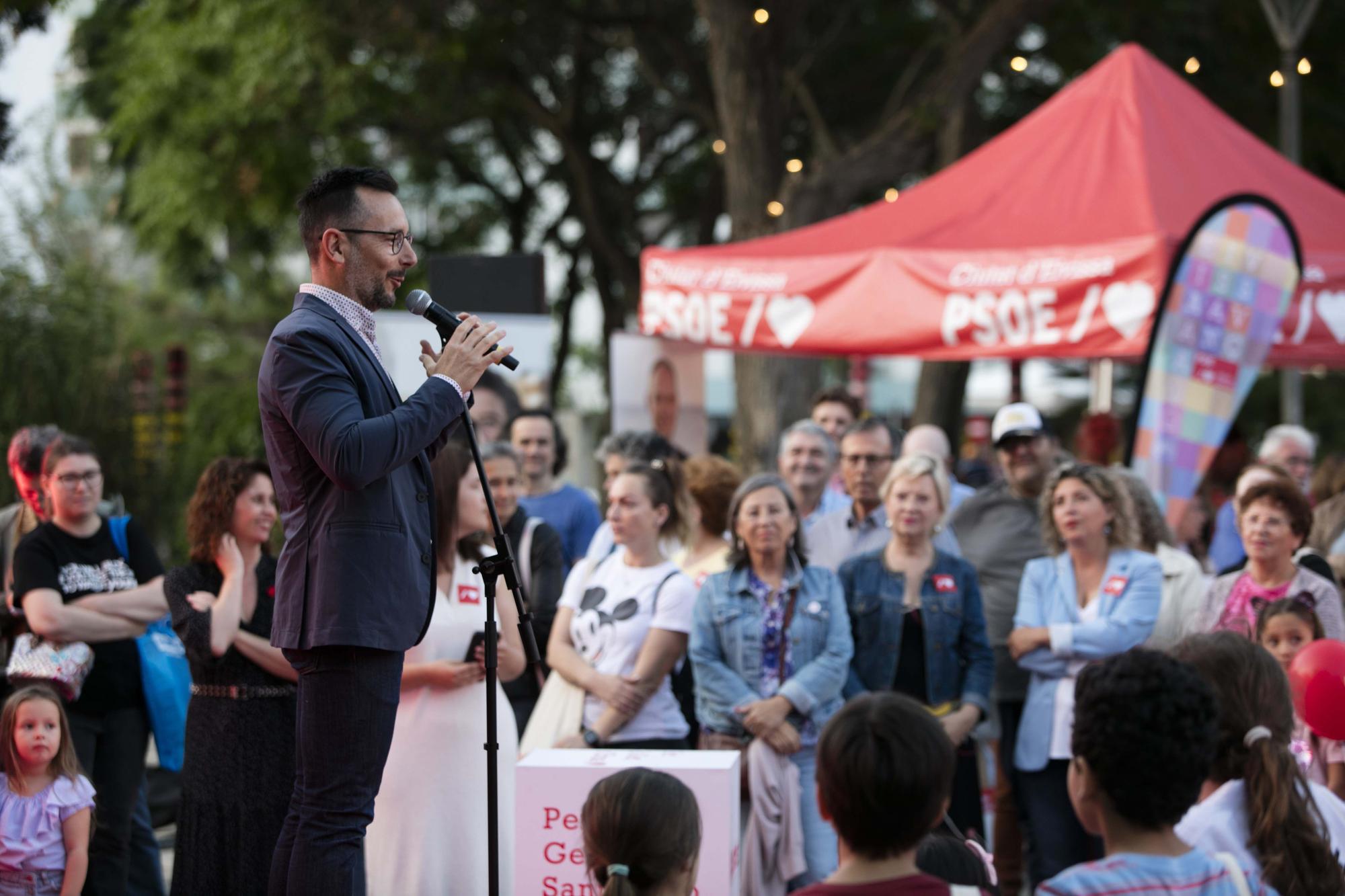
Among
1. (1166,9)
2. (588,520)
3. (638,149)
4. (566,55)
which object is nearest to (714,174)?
(638,149)

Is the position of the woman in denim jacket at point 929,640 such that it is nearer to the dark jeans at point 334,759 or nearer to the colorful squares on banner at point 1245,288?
the colorful squares on banner at point 1245,288

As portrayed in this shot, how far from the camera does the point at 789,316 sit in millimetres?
6938

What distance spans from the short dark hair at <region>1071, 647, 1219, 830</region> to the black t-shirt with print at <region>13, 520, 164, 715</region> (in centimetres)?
367

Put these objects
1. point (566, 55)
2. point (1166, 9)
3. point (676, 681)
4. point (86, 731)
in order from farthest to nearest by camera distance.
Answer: point (566, 55)
point (1166, 9)
point (676, 681)
point (86, 731)

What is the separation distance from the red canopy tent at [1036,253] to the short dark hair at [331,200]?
3.67 metres

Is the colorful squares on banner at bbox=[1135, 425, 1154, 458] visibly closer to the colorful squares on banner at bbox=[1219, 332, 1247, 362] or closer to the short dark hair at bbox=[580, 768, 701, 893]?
the colorful squares on banner at bbox=[1219, 332, 1247, 362]

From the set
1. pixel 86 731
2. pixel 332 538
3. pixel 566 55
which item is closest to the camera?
pixel 332 538

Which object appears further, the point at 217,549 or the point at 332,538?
the point at 217,549

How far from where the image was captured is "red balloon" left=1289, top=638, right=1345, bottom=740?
12.0 feet

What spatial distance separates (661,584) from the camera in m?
5.17

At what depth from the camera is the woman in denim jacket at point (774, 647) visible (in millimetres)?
4844

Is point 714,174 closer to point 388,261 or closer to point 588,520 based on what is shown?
point 588,520

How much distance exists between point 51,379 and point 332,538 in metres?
8.17

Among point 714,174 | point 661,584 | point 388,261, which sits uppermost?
point 714,174
